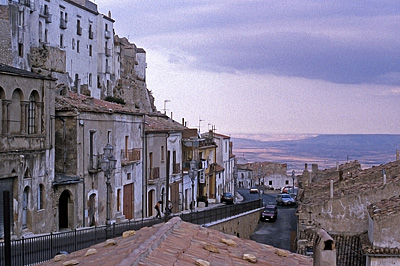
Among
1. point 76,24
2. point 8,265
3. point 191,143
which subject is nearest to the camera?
point 8,265

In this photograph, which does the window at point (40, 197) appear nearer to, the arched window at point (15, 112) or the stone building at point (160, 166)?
the arched window at point (15, 112)

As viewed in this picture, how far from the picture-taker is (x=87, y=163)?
29688mm

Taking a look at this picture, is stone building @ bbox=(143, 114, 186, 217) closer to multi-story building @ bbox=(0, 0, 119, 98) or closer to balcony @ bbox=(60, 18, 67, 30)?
multi-story building @ bbox=(0, 0, 119, 98)

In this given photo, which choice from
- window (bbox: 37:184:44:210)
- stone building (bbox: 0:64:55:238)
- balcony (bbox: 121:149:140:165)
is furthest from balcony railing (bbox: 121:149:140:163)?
window (bbox: 37:184:44:210)

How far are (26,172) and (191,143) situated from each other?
23835mm

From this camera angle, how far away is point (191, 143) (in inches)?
1874

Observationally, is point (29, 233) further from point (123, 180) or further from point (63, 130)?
point (123, 180)

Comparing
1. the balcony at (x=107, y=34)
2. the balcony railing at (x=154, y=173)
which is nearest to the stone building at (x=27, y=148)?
the balcony railing at (x=154, y=173)

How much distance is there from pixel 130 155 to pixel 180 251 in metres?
26.2

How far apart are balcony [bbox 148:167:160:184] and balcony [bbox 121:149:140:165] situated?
2.50m

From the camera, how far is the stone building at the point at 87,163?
93.1 ft

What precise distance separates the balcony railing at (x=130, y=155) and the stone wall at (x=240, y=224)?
6.59 meters

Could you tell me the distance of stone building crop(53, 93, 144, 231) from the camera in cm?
2838

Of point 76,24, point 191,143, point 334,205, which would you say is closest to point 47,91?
point 334,205
